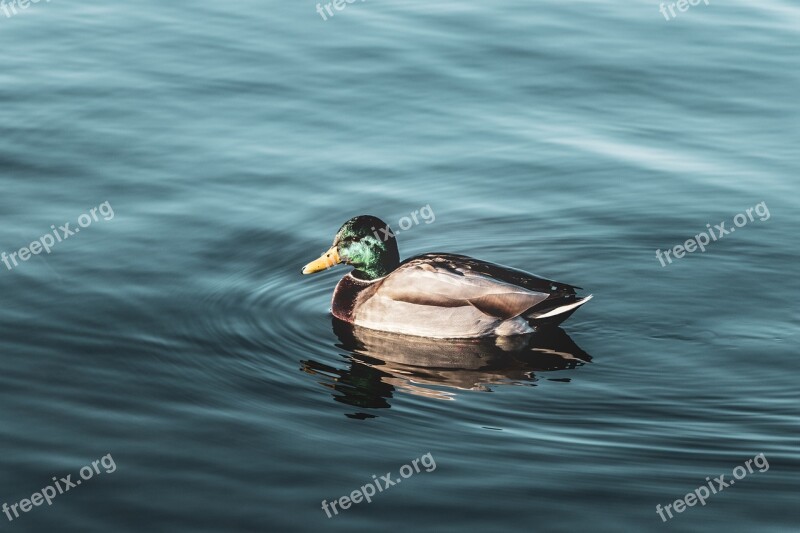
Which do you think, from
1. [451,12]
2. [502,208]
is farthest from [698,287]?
[451,12]

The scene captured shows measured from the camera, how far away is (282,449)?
30.6 feet

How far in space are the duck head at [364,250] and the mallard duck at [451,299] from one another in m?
0.01

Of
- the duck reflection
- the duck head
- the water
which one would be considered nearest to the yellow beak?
the duck head

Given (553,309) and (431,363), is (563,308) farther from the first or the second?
(431,363)

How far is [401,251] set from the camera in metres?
13.2

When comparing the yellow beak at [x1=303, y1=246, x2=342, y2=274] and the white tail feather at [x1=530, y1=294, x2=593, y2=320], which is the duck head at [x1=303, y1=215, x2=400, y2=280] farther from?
the white tail feather at [x1=530, y1=294, x2=593, y2=320]

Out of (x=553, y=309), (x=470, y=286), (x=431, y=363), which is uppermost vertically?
(x=470, y=286)

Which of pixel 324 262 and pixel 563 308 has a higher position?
pixel 324 262

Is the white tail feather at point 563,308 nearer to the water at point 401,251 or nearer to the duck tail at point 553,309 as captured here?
the duck tail at point 553,309

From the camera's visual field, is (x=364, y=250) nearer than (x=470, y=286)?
No

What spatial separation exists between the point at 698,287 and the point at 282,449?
14.9 ft

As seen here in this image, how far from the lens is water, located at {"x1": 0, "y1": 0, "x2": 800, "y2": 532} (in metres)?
8.98

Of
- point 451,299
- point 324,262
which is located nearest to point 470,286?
point 451,299

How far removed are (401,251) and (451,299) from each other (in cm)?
187
